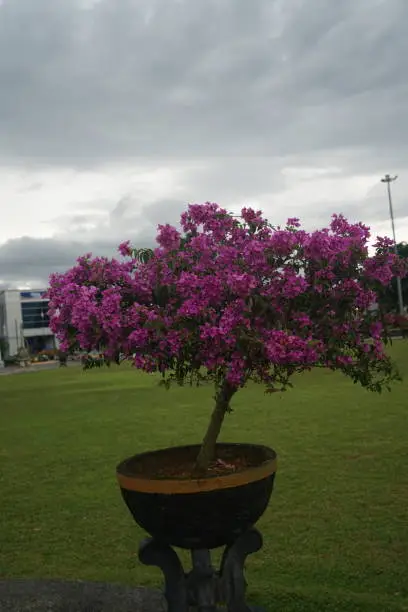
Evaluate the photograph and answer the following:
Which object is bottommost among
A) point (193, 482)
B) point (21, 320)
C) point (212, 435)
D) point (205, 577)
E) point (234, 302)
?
point (205, 577)

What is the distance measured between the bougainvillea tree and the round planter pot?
1.64 feet

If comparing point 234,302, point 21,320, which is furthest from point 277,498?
point 21,320

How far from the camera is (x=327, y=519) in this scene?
18.3 ft

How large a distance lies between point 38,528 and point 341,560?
9.16ft

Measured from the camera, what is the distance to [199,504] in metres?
3.31

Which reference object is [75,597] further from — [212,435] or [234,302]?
[234,302]

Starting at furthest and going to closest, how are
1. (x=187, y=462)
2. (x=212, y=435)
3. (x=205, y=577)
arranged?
(x=187, y=462)
(x=212, y=435)
(x=205, y=577)

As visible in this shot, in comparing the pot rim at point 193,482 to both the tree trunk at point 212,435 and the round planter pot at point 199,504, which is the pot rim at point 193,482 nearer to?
the round planter pot at point 199,504

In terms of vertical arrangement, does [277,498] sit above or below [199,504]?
below

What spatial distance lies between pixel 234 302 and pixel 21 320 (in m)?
97.8

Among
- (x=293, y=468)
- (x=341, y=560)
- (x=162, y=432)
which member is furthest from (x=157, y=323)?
(x=162, y=432)

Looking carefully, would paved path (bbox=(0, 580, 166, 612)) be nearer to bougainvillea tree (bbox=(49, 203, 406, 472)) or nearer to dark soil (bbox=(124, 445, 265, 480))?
dark soil (bbox=(124, 445, 265, 480))

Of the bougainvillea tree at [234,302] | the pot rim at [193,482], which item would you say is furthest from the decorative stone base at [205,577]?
the bougainvillea tree at [234,302]

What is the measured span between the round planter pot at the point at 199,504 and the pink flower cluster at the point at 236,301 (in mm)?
522
